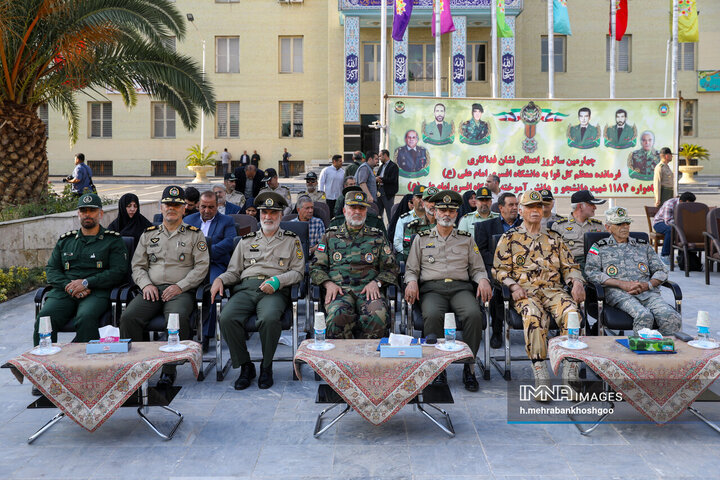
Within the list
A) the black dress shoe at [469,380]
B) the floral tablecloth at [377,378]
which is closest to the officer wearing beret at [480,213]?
the black dress shoe at [469,380]

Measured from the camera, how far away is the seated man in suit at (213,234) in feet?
21.0

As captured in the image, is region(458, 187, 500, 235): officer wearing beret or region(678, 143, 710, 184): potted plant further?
region(678, 143, 710, 184): potted plant

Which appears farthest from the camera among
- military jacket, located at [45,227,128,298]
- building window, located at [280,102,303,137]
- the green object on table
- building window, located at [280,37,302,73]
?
building window, located at [280,102,303,137]

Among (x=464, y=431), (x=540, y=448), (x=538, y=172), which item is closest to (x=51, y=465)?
(x=464, y=431)

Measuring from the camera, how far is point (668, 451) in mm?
4031

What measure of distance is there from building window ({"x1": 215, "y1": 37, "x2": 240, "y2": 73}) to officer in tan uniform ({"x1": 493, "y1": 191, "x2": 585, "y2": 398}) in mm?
28525

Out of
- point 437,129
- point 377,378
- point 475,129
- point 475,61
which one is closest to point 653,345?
point 377,378

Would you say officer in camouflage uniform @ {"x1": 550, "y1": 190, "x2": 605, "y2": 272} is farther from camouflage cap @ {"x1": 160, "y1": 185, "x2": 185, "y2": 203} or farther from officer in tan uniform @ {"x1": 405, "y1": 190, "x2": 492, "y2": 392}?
camouflage cap @ {"x1": 160, "y1": 185, "x2": 185, "y2": 203}

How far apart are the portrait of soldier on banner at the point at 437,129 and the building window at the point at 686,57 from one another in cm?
2607

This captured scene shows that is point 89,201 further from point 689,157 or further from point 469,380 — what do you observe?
point 689,157

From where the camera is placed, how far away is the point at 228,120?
32688 mm

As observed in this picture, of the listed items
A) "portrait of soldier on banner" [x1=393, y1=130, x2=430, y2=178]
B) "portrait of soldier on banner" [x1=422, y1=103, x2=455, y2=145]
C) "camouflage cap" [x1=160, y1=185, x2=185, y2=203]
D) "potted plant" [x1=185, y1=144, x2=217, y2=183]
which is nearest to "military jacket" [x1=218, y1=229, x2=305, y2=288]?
"camouflage cap" [x1=160, y1=185, x2=185, y2=203]

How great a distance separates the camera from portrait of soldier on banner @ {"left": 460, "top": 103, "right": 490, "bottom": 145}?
10.2 m

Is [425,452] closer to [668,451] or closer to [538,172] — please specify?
[668,451]
